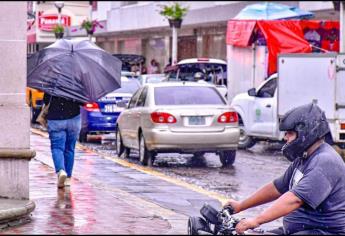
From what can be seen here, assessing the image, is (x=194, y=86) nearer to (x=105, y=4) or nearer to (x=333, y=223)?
(x=333, y=223)

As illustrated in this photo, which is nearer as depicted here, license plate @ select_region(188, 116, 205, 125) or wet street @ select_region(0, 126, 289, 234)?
wet street @ select_region(0, 126, 289, 234)

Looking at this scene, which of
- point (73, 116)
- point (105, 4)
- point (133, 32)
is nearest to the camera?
point (73, 116)

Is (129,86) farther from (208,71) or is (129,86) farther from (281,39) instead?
(208,71)

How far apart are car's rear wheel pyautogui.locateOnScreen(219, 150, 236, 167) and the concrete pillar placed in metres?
8.23

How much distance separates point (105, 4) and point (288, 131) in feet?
170

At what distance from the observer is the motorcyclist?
5902mm

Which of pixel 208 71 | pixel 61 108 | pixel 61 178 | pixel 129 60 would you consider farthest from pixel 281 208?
pixel 129 60

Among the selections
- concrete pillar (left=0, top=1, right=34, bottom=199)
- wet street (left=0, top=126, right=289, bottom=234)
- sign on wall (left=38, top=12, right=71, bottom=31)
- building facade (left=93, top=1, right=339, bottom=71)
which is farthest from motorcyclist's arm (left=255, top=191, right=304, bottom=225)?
sign on wall (left=38, top=12, right=71, bottom=31)

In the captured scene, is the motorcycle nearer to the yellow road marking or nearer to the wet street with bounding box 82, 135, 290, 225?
the wet street with bounding box 82, 135, 290, 225

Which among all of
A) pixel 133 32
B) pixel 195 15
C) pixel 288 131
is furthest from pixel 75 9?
pixel 288 131

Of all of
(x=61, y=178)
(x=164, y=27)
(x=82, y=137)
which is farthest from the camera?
(x=164, y=27)

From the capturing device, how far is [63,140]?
12969mm

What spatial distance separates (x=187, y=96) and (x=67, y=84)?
514 cm

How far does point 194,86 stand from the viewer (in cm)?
1828
